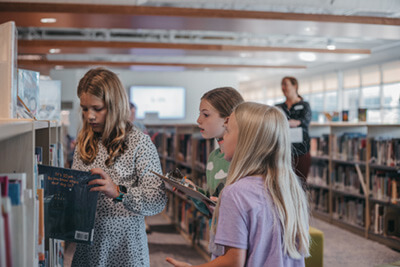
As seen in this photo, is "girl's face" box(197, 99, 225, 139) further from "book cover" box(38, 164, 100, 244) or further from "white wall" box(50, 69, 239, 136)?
"white wall" box(50, 69, 239, 136)

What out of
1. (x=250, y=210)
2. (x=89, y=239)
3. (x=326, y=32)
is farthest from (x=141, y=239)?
(x=326, y=32)

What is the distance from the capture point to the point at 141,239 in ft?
5.42

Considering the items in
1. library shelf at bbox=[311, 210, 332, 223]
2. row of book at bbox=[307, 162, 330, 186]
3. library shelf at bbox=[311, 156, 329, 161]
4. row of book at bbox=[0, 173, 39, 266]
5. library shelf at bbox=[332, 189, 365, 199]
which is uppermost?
row of book at bbox=[0, 173, 39, 266]

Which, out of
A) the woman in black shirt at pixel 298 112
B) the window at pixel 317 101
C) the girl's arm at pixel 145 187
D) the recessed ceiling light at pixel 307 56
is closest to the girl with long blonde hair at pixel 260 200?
the girl's arm at pixel 145 187

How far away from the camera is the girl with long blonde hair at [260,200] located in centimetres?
121

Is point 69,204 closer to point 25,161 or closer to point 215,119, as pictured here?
point 25,161

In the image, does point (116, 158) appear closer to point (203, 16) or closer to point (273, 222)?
point (273, 222)

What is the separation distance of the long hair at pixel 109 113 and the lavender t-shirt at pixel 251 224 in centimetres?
54

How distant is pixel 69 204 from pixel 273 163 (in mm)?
662

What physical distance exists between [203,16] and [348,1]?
176cm

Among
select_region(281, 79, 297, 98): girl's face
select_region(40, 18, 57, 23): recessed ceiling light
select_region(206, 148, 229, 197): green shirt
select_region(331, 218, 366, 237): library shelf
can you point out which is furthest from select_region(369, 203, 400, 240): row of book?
select_region(40, 18, 57, 23): recessed ceiling light

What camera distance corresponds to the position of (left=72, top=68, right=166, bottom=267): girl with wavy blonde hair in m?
1.59

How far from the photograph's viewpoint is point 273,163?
1.32 meters

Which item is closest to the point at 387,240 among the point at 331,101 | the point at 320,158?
the point at 320,158
